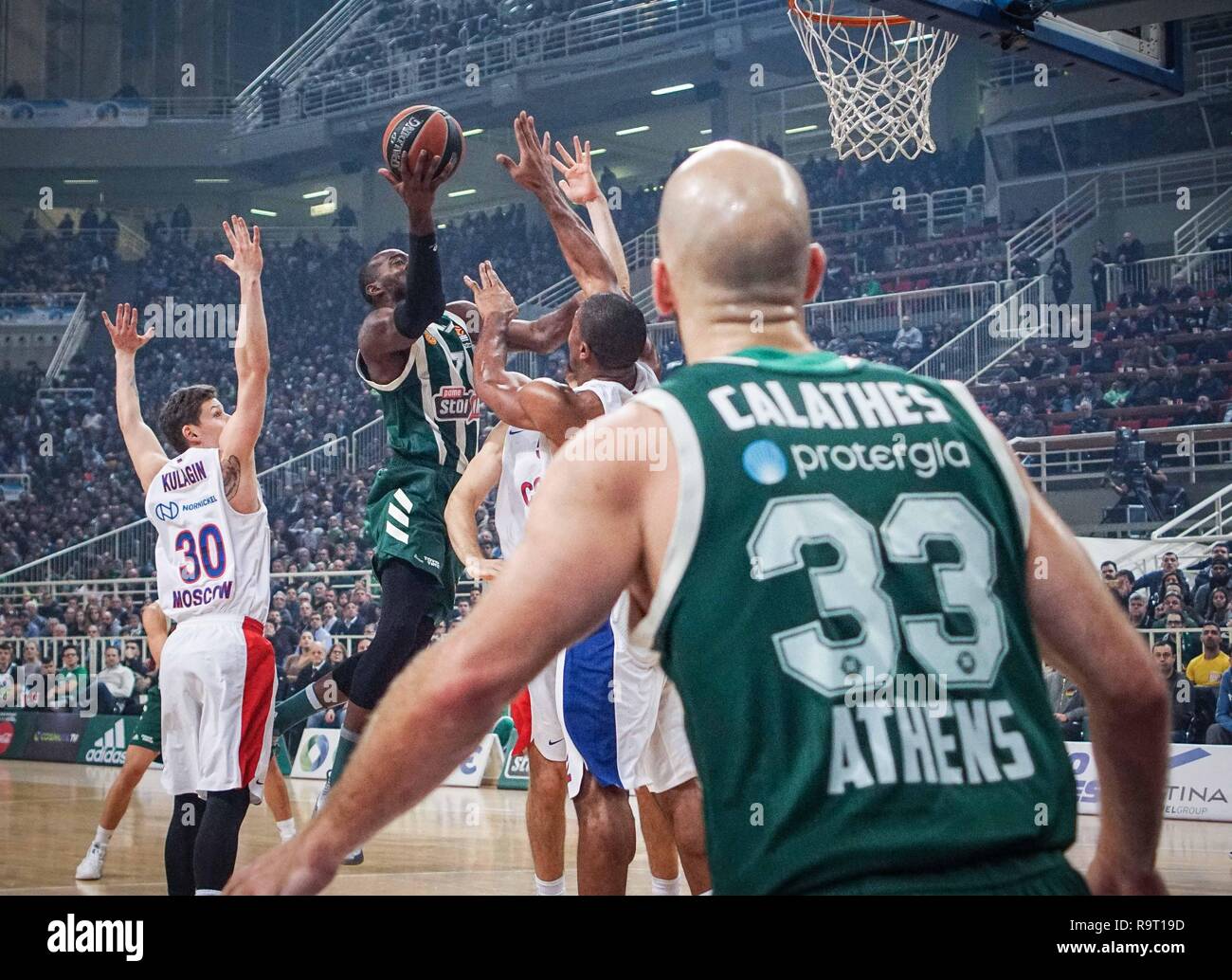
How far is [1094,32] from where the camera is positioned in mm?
7105

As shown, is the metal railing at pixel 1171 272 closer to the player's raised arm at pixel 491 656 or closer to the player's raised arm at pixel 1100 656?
the player's raised arm at pixel 1100 656

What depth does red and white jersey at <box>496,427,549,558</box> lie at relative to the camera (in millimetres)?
4727

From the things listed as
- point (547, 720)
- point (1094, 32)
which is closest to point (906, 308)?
point (1094, 32)

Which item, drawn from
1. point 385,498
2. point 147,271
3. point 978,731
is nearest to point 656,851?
point 385,498

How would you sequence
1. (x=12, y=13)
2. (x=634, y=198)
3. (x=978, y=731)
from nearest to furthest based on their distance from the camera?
(x=978, y=731) → (x=634, y=198) → (x=12, y=13)

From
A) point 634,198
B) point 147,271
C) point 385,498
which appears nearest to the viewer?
point 385,498

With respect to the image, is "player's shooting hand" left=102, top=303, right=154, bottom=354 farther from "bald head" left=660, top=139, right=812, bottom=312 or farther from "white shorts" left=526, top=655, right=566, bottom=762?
"bald head" left=660, top=139, right=812, bottom=312

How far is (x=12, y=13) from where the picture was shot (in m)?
23.7

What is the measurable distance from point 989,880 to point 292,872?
2.44 feet

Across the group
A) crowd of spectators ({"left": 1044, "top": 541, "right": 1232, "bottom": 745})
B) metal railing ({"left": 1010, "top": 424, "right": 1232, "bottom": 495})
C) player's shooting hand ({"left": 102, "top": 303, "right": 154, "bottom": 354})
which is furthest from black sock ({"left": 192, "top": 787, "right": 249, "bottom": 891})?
metal railing ({"left": 1010, "top": 424, "right": 1232, "bottom": 495})
